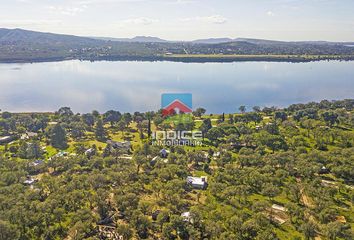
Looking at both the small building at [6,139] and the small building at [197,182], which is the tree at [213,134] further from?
the small building at [6,139]

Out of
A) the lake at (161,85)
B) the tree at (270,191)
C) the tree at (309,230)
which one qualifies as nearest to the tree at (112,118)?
the lake at (161,85)

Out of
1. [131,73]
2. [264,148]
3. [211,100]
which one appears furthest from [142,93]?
[264,148]

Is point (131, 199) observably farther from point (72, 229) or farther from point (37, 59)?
point (37, 59)
